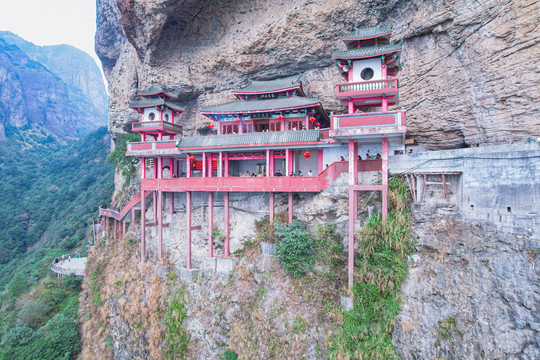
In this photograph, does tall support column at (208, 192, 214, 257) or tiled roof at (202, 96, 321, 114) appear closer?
tall support column at (208, 192, 214, 257)

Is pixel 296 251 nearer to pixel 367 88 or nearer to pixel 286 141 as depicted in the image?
pixel 286 141

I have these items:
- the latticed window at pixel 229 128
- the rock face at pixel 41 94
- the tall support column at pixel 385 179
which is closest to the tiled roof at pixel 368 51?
the tall support column at pixel 385 179

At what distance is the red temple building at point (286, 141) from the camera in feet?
47.7

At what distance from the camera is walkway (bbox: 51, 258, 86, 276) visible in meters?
30.0

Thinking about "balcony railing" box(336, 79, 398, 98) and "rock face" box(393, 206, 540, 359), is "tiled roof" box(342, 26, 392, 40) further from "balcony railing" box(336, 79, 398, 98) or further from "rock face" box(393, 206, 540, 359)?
"rock face" box(393, 206, 540, 359)

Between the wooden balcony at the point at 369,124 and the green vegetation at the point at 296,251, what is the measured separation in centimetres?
542

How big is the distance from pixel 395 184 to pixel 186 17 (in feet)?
73.5

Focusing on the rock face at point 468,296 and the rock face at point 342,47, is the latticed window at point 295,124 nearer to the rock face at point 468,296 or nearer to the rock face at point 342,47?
the rock face at point 342,47

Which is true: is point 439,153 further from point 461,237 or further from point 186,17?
point 186,17

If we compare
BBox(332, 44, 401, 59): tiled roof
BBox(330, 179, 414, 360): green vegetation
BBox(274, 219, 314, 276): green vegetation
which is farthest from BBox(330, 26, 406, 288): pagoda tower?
BBox(274, 219, 314, 276): green vegetation

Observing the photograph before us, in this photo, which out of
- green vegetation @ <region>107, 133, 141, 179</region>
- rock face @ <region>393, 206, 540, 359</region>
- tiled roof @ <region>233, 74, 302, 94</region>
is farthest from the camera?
green vegetation @ <region>107, 133, 141, 179</region>

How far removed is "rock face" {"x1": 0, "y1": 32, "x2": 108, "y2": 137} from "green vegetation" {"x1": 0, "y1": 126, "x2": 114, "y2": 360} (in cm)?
484

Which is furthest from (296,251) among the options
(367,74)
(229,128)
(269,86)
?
(269,86)

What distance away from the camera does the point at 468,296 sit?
1065 cm
